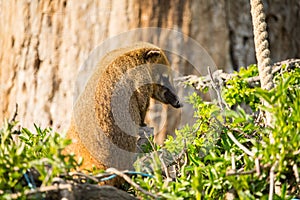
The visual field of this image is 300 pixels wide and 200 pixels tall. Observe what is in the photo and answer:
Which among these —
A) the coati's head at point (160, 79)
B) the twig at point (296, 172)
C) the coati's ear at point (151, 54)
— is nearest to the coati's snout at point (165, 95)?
the coati's head at point (160, 79)

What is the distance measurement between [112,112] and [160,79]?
498 mm


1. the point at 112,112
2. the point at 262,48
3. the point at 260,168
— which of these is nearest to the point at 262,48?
the point at 262,48

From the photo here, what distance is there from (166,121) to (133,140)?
1.59 m

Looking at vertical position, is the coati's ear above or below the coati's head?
above

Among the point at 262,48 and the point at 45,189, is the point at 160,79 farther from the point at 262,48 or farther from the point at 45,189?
the point at 45,189

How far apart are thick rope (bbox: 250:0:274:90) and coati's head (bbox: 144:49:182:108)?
0.82m

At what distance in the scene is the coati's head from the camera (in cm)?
200

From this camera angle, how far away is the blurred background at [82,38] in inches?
131

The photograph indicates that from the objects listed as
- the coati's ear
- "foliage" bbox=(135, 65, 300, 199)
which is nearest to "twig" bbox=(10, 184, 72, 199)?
"foliage" bbox=(135, 65, 300, 199)

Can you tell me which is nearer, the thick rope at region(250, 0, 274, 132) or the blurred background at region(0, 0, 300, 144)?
the thick rope at region(250, 0, 274, 132)

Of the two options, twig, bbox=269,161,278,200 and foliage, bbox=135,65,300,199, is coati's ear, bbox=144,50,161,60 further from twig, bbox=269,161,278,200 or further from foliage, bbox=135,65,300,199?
twig, bbox=269,161,278,200

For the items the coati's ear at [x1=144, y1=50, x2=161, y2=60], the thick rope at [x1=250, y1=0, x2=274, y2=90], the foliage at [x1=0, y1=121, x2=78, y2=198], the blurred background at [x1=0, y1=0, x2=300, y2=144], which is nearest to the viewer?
the foliage at [x1=0, y1=121, x2=78, y2=198]

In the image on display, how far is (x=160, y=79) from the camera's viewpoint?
2.04m

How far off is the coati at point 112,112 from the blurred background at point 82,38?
4.42 ft
